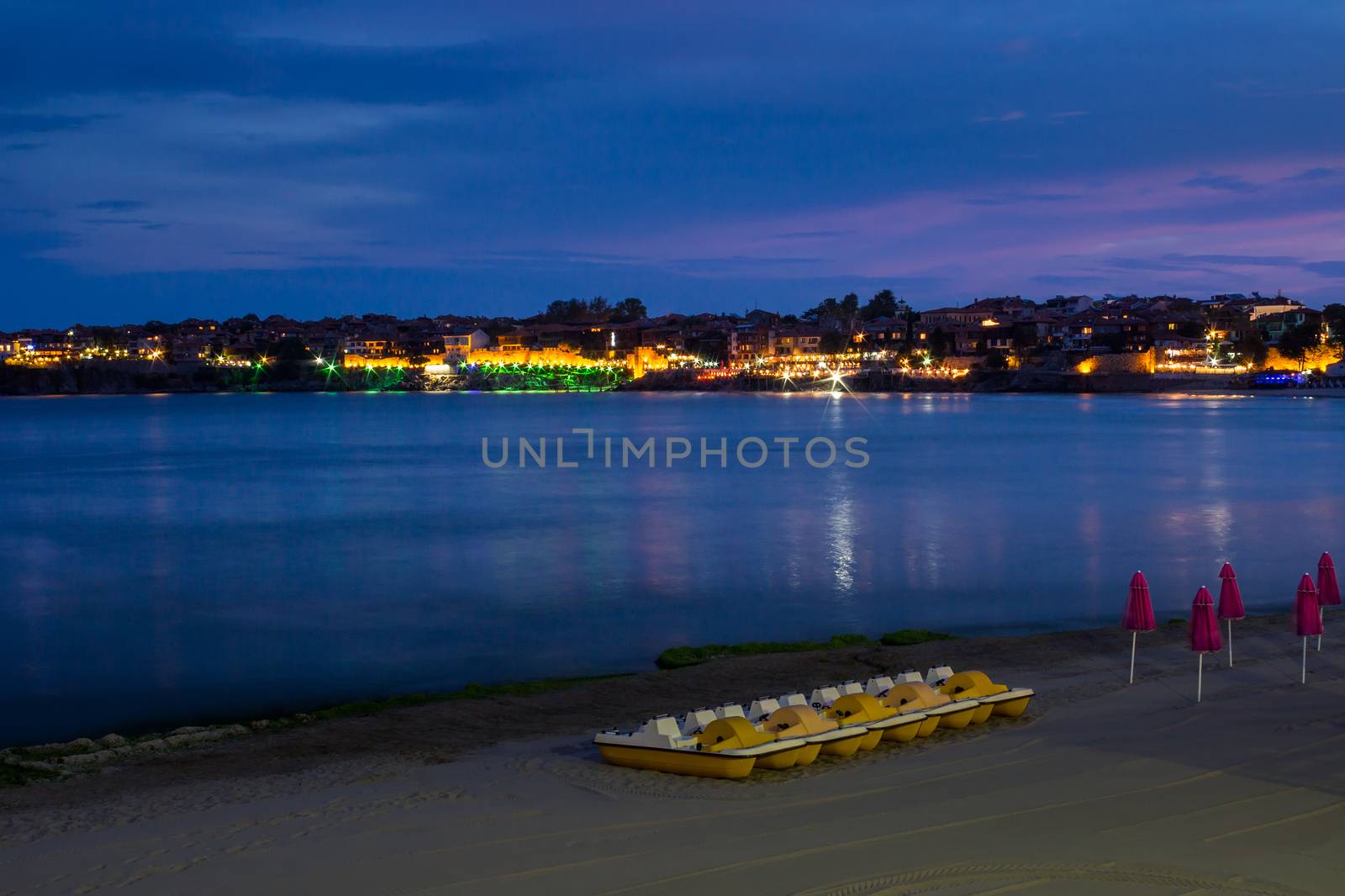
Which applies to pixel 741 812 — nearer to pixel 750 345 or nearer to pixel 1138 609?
pixel 1138 609

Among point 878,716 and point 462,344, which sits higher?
point 462,344

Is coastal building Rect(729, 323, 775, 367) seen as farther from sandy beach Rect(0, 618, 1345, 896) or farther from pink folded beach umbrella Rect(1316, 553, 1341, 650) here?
sandy beach Rect(0, 618, 1345, 896)

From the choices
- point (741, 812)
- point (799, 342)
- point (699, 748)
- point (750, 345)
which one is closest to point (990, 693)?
point (699, 748)

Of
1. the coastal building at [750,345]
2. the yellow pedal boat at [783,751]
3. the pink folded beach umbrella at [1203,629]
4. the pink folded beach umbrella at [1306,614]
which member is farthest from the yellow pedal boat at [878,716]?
the coastal building at [750,345]

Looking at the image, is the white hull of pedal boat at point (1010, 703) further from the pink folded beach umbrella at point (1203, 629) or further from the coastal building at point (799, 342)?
the coastal building at point (799, 342)

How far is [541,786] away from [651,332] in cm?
13524

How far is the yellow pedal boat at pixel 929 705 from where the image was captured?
6.55 metres

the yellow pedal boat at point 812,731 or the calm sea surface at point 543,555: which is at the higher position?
the yellow pedal boat at point 812,731

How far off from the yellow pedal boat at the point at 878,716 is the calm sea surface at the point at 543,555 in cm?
412

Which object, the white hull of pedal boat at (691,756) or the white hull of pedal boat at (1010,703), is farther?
the white hull of pedal boat at (1010,703)

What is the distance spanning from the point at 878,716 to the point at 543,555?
1222 cm

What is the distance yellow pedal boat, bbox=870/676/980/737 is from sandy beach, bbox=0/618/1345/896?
0.34 ft

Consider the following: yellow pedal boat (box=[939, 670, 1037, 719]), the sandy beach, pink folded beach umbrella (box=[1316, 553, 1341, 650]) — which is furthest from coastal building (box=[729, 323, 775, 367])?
the sandy beach

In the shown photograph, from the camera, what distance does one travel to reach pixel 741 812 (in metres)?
5.39
